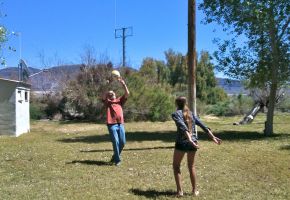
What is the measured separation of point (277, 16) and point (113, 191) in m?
11.4

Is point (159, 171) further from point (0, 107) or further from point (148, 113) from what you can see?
point (148, 113)

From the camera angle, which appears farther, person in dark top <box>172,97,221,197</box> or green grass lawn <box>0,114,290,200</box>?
green grass lawn <box>0,114,290,200</box>

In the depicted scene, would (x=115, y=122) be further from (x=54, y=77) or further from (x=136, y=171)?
(x=54, y=77)

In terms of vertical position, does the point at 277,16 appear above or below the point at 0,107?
above

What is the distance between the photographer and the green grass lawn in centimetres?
886

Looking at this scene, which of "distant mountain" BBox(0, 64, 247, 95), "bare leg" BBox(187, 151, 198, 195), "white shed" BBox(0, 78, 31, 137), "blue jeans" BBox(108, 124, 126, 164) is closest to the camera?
"bare leg" BBox(187, 151, 198, 195)

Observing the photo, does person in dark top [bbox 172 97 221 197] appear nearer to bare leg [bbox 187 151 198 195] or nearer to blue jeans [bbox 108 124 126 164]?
bare leg [bbox 187 151 198 195]

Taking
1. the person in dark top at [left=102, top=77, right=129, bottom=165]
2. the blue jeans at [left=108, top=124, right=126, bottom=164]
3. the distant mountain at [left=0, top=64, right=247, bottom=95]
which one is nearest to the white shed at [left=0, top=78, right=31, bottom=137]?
the person in dark top at [left=102, top=77, right=129, bottom=165]

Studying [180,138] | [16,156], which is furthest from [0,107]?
[180,138]

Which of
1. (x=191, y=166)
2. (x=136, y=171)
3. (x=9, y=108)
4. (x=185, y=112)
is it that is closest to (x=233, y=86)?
(x=9, y=108)

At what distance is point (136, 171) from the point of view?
11.0 m

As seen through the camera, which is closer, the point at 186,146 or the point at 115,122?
the point at 186,146

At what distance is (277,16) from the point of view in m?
17.9

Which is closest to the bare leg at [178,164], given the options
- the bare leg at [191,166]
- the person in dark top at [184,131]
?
the person in dark top at [184,131]
